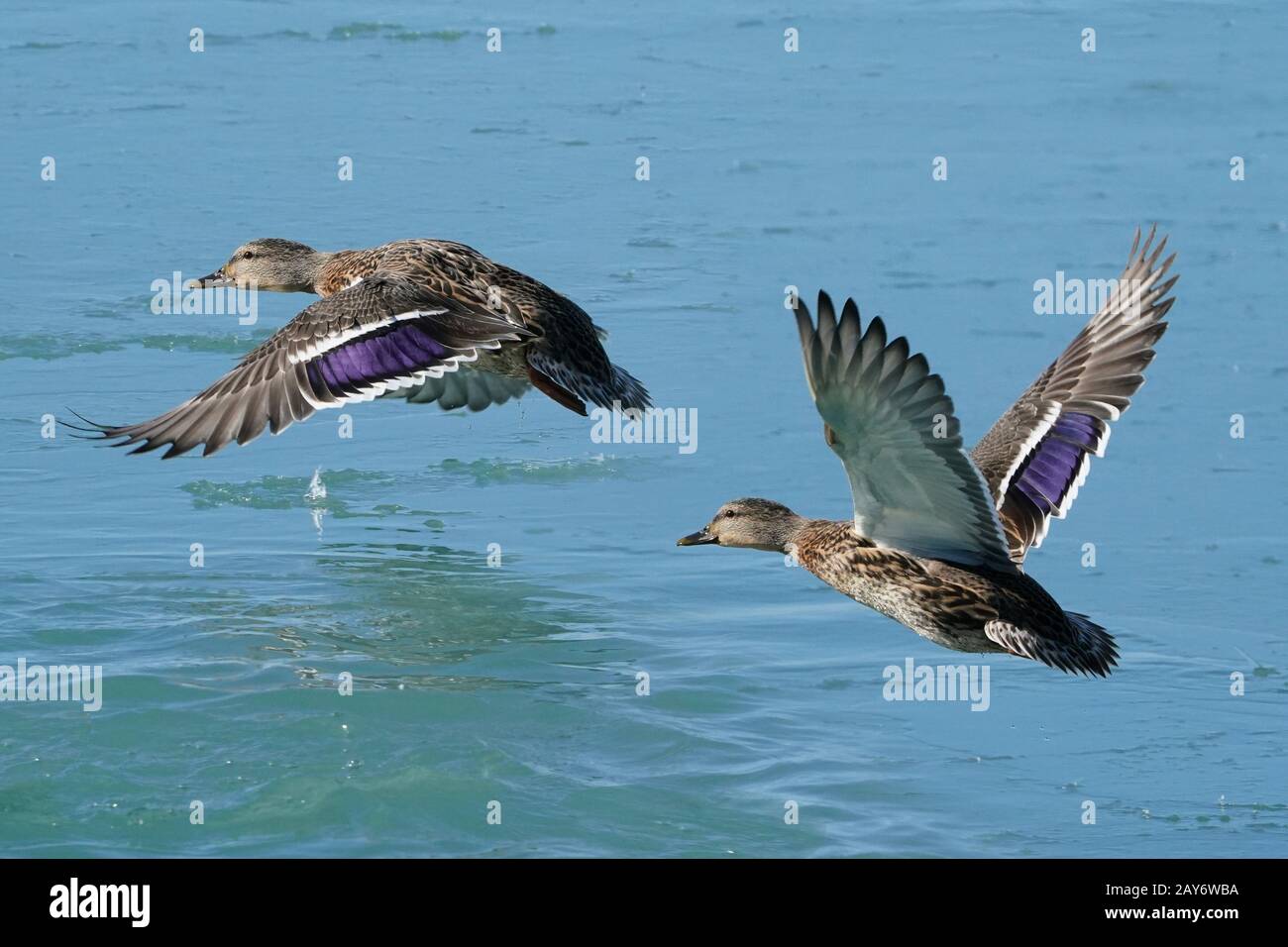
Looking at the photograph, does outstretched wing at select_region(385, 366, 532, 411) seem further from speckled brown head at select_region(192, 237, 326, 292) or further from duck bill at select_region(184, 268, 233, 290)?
duck bill at select_region(184, 268, 233, 290)

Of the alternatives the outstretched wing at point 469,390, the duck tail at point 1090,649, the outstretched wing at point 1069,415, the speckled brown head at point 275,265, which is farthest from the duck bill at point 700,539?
the speckled brown head at point 275,265

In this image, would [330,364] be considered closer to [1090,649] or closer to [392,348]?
[392,348]

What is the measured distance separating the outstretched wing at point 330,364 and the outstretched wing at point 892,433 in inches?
77.6

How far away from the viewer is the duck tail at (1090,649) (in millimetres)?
6207

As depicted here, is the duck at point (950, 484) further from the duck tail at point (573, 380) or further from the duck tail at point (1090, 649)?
the duck tail at point (573, 380)

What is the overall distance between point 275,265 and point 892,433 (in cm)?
422

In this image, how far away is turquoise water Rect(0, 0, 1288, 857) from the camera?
234 inches

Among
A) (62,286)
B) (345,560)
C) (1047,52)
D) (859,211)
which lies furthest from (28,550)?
(1047,52)

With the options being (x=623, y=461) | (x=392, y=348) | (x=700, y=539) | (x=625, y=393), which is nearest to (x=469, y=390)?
(x=623, y=461)

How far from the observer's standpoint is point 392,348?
749 centimetres

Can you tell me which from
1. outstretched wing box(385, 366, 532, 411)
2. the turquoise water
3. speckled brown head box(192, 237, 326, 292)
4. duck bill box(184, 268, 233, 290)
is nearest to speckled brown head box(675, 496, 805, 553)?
the turquoise water

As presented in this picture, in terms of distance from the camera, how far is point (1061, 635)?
20.7 feet

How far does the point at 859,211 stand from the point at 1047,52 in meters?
4.14

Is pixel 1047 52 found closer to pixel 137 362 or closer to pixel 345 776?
pixel 137 362
